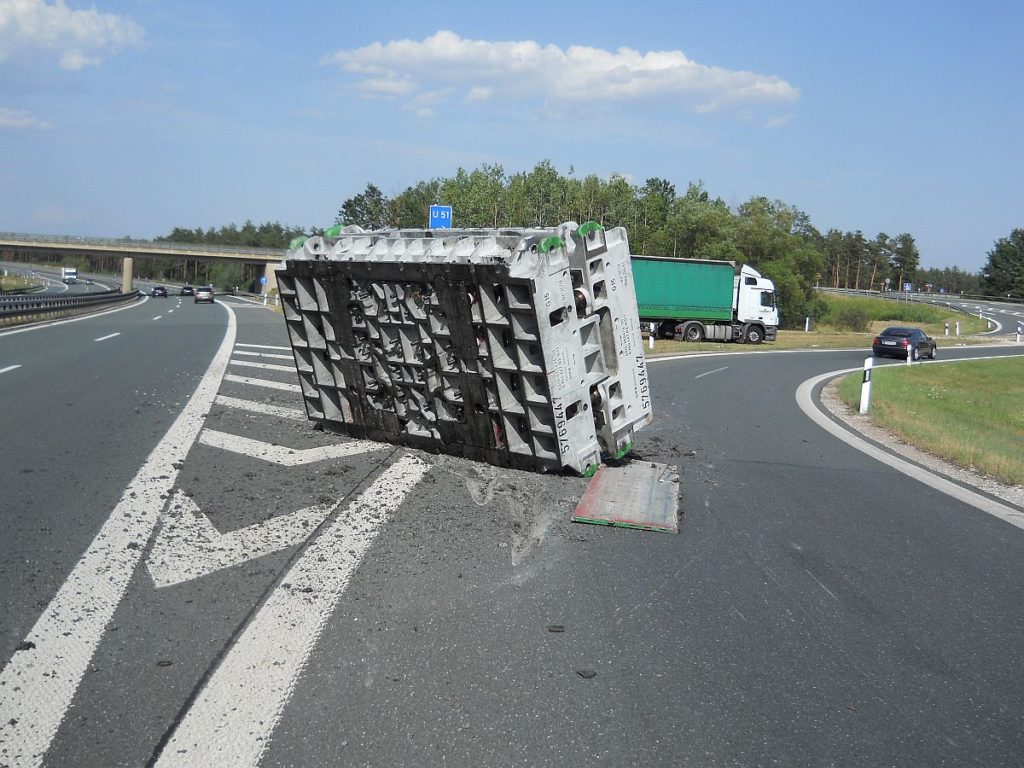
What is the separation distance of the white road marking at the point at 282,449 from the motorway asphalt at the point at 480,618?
0.25ft

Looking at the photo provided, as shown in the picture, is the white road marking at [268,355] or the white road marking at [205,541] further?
the white road marking at [268,355]

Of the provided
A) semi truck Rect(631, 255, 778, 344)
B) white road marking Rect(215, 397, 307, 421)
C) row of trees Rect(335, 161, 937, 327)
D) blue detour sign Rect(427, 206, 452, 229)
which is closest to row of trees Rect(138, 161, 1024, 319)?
row of trees Rect(335, 161, 937, 327)

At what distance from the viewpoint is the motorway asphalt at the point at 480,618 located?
3.93 metres

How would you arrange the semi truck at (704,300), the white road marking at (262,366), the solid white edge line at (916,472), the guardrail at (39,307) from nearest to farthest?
the solid white edge line at (916,472), the white road marking at (262,366), the guardrail at (39,307), the semi truck at (704,300)

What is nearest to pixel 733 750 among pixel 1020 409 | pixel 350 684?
pixel 350 684

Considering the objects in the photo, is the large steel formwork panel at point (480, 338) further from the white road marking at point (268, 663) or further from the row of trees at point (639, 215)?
the row of trees at point (639, 215)

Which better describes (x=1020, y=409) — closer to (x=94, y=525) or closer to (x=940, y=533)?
(x=940, y=533)

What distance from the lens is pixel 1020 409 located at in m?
25.8

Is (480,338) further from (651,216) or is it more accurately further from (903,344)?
(651,216)

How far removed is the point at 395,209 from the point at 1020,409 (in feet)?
297

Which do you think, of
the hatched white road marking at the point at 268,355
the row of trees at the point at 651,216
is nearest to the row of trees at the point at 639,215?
the row of trees at the point at 651,216

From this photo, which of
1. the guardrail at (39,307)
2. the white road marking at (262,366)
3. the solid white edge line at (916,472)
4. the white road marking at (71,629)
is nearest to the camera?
the white road marking at (71,629)

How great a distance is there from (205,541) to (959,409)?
21.8 m

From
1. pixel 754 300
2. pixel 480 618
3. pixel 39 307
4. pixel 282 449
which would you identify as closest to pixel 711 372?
pixel 282 449
